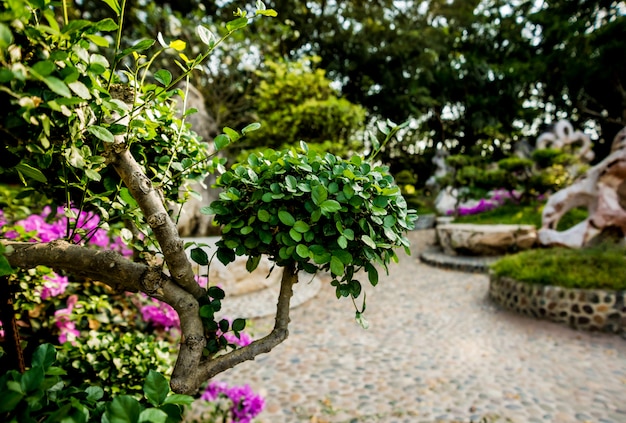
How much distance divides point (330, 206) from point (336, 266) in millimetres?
148

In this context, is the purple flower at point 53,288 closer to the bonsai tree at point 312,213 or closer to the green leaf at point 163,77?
the bonsai tree at point 312,213

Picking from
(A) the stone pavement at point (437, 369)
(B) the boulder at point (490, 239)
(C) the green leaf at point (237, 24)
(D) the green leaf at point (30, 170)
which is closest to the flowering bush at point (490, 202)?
(B) the boulder at point (490, 239)

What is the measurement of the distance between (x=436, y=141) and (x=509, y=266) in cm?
1314

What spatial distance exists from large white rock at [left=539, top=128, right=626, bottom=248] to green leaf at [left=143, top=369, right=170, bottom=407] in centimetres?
679

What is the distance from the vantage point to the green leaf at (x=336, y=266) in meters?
0.90

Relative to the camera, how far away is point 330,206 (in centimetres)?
90

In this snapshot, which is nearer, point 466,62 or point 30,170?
point 30,170

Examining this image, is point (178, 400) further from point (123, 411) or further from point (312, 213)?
point (312, 213)

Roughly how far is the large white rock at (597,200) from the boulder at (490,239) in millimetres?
430

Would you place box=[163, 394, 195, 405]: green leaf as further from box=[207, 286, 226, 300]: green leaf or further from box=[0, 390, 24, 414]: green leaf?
box=[207, 286, 226, 300]: green leaf

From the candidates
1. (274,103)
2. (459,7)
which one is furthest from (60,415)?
(459,7)

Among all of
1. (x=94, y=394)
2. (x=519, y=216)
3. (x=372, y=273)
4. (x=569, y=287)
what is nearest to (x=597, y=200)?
(x=569, y=287)

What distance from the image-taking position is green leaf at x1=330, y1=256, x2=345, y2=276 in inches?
35.3

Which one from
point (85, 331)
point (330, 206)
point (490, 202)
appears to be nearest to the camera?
point (330, 206)
